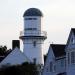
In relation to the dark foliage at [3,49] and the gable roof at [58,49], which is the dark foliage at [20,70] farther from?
the dark foliage at [3,49]

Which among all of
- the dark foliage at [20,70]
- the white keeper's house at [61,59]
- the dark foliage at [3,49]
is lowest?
the dark foliage at [3,49]

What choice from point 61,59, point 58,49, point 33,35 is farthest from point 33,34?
point 61,59

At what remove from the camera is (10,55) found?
11988 cm

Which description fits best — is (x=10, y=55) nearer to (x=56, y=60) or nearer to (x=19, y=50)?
(x=19, y=50)

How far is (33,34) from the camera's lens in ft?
422

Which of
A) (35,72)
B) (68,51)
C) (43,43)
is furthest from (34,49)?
(68,51)

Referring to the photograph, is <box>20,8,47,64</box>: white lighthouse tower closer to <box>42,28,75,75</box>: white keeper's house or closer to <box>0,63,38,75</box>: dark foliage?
<box>42,28,75,75</box>: white keeper's house

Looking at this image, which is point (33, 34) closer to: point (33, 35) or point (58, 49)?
point (33, 35)

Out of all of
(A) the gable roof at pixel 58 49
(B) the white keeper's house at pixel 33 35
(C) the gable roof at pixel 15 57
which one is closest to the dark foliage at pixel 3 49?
(B) the white keeper's house at pixel 33 35

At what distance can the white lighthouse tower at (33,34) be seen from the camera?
5027 inches

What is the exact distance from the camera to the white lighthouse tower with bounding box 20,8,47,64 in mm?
127688

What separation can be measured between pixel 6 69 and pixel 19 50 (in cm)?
1719

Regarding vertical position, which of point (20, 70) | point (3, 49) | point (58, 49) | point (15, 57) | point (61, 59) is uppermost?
point (58, 49)

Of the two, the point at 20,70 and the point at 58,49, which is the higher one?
the point at 58,49
